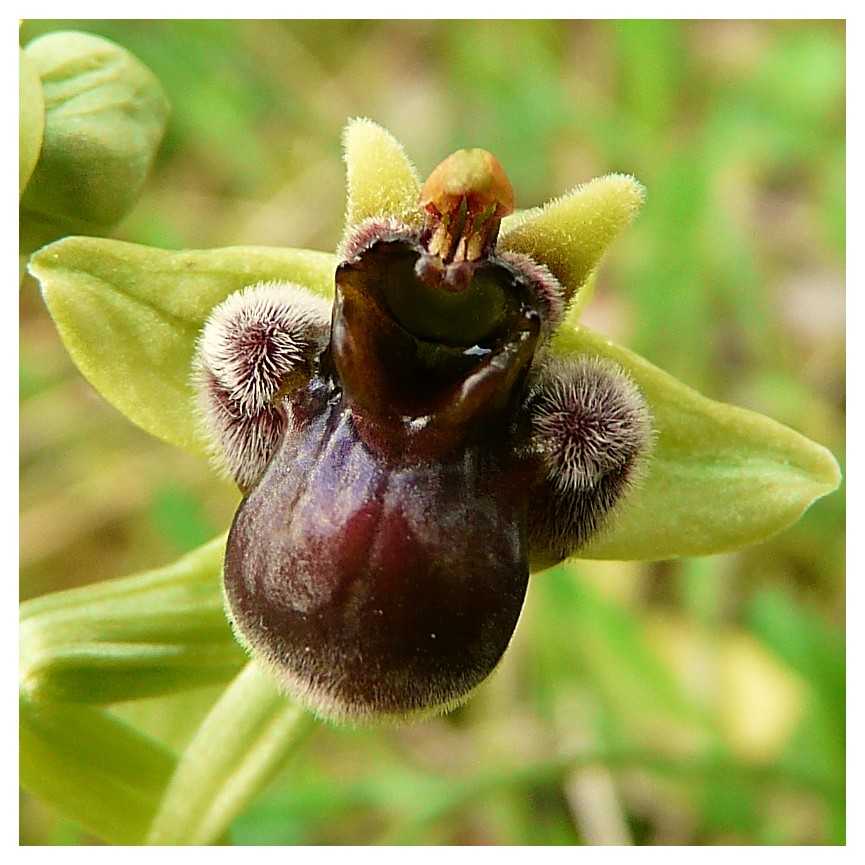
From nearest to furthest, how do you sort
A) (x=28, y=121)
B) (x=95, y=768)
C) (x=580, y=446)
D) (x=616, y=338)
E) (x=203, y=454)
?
1. (x=580, y=446)
2. (x=28, y=121)
3. (x=203, y=454)
4. (x=95, y=768)
5. (x=616, y=338)

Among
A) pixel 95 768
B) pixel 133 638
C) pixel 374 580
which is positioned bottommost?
pixel 95 768

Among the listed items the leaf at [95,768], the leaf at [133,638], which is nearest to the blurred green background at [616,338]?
the leaf at [95,768]

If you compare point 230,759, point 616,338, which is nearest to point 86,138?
point 230,759

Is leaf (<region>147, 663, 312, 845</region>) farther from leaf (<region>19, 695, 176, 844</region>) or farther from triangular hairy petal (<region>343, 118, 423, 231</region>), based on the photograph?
triangular hairy petal (<region>343, 118, 423, 231</region>)

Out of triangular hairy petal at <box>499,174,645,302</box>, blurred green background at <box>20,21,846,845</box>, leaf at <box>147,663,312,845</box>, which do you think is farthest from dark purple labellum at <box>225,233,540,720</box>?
blurred green background at <box>20,21,846,845</box>

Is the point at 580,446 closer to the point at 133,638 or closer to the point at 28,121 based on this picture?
the point at 133,638

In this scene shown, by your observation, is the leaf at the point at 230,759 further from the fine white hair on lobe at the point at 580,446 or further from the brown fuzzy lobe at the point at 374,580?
the fine white hair on lobe at the point at 580,446
